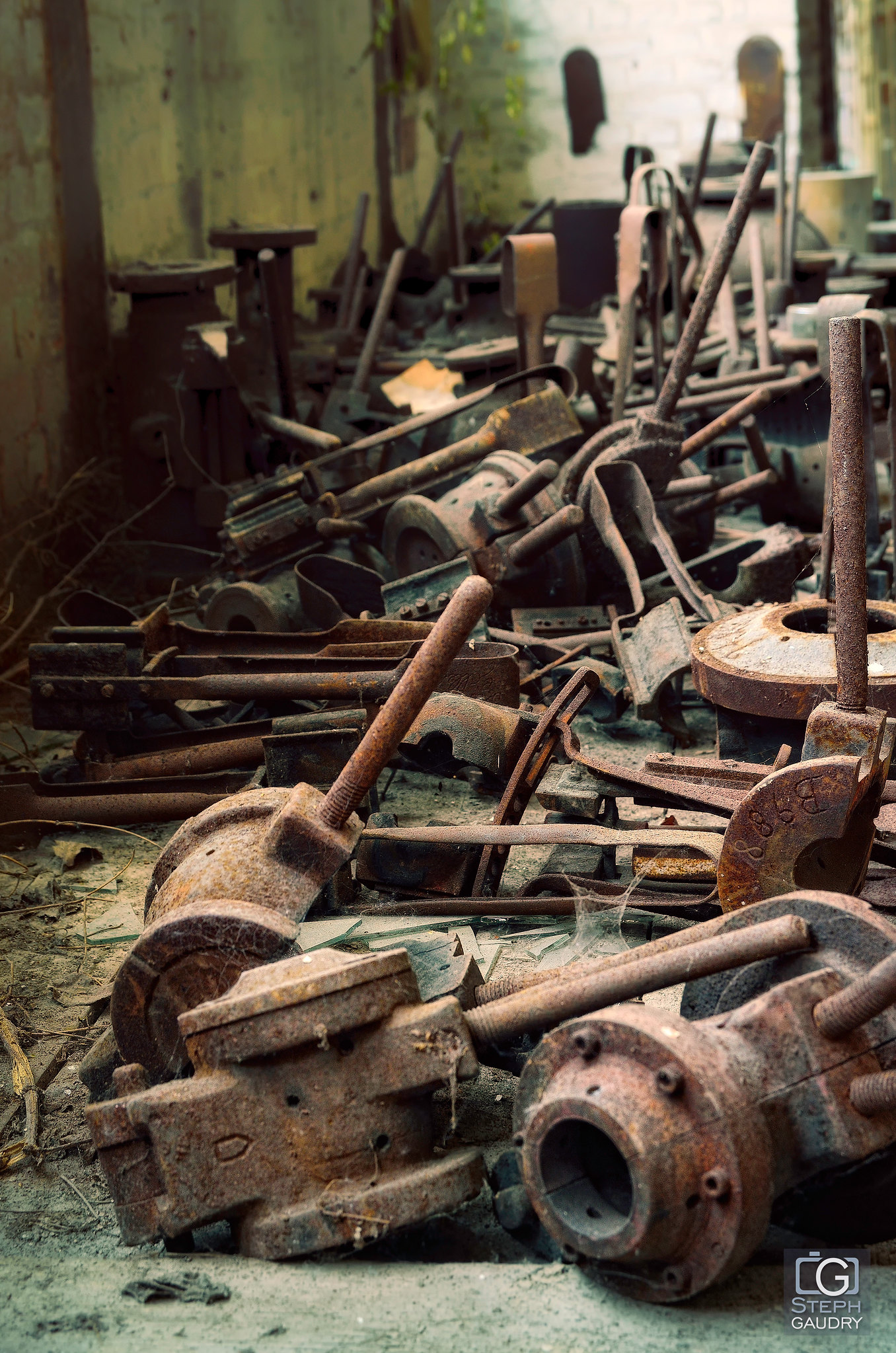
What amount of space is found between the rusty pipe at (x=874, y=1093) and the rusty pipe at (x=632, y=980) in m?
0.22

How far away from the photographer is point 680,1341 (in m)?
1.84

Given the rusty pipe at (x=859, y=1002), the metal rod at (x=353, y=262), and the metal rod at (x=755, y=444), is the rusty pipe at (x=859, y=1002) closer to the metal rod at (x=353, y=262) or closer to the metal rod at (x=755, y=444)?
the metal rod at (x=755, y=444)

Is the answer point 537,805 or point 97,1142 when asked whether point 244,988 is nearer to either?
point 97,1142

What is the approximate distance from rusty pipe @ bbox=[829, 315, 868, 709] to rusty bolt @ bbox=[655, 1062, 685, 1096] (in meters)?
0.88

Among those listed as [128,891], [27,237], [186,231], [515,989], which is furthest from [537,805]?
[186,231]

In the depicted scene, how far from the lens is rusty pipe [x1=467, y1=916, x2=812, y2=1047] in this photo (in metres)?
2.00

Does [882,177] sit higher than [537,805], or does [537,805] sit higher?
[882,177]

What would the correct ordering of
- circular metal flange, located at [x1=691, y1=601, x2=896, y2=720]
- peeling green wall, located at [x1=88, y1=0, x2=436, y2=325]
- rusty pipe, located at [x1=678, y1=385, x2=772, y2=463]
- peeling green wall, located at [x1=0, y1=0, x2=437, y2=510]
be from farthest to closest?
peeling green wall, located at [x1=88, y1=0, x2=436, y2=325], peeling green wall, located at [x1=0, y1=0, x2=437, y2=510], rusty pipe, located at [x1=678, y1=385, x2=772, y2=463], circular metal flange, located at [x1=691, y1=601, x2=896, y2=720]

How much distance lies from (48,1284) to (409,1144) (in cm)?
60

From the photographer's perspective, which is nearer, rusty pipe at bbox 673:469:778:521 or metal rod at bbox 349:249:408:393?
rusty pipe at bbox 673:469:778:521

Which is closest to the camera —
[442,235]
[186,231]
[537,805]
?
[537,805]

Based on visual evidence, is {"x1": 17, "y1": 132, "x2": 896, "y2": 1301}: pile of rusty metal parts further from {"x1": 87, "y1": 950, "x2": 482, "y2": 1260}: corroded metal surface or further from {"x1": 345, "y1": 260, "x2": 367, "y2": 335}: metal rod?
{"x1": 345, "y1": 260, "x2": 367, "y2": 335}: metal rod

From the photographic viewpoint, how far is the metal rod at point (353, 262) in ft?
29.6

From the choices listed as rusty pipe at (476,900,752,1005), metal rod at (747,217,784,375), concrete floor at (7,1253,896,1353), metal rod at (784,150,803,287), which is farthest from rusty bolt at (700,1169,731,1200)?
metal rod at (784,150,803,287)
